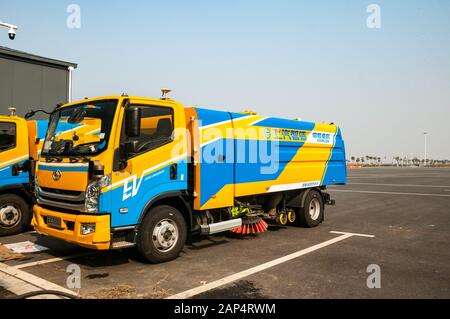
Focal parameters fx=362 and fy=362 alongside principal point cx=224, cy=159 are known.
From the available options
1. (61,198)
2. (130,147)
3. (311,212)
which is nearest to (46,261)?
(61,198)

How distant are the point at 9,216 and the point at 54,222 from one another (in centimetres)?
304

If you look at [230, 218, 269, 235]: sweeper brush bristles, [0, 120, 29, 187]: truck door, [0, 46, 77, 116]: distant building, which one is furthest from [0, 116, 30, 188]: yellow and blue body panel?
[0, 46, 77, 116]: distant building

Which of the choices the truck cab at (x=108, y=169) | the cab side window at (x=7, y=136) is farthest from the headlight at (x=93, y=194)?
the cab side window at (x=7, y=136)

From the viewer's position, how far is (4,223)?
7539 millimetres

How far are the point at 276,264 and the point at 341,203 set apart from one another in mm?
→ 8793

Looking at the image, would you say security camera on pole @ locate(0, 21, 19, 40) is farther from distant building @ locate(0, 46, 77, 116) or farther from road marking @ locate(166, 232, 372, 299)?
road marking @ locate(166, 232, 372, 299)

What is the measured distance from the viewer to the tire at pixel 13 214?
752 cm

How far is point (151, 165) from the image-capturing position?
17.7ft

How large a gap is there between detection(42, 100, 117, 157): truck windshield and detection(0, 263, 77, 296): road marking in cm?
174

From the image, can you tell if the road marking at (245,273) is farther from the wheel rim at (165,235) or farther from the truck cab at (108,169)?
the truck cab at (108,169)

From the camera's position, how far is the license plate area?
5250 millimetres

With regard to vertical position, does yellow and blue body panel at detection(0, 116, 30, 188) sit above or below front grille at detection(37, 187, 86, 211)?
above

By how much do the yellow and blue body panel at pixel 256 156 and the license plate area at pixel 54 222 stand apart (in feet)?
6.85
